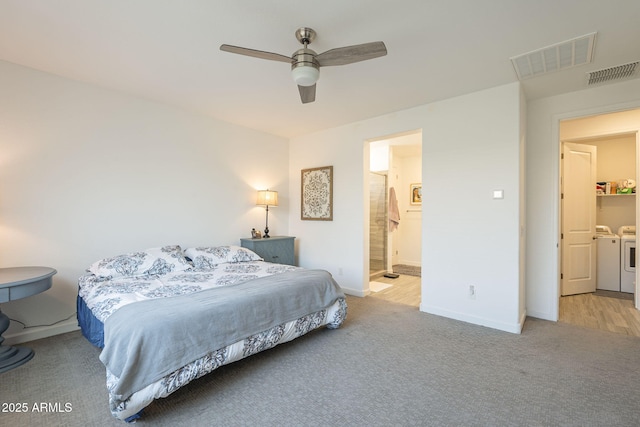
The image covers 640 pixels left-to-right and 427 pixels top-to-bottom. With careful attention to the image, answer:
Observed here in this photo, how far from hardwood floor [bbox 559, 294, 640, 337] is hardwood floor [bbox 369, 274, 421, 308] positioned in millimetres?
1681

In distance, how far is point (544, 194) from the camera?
3.44 metres

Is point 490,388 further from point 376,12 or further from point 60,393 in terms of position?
point 60,393

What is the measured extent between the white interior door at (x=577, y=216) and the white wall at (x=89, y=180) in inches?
195

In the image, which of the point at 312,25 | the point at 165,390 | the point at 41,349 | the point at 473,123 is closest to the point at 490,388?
the point at 165,390

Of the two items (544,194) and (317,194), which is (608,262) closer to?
(544,194)

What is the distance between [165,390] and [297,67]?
7.45ft

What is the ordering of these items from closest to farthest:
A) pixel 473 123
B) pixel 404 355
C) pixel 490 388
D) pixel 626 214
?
pixel 490 388 < pixel 404 355 < pixel 473 123 < pixel 626 214

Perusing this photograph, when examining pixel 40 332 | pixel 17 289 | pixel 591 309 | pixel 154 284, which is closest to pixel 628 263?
pixel 591 309

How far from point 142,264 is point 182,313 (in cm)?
141

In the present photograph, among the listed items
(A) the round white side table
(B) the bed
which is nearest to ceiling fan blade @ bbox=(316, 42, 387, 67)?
(B) the bed

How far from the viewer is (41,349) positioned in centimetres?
260

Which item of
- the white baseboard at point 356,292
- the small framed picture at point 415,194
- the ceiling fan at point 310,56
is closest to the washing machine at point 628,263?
the small framed picture at point 415,194

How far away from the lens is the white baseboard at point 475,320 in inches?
119

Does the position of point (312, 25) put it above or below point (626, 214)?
above
